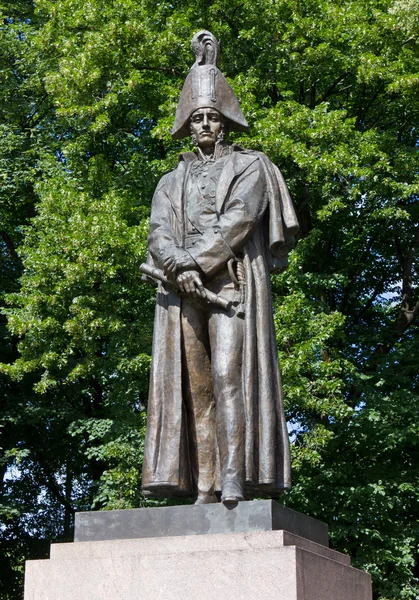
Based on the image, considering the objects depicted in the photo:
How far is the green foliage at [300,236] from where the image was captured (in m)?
18.2

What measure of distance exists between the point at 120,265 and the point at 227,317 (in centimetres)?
1118

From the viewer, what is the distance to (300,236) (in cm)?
2039

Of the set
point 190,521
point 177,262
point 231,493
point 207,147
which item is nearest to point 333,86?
point 207,147

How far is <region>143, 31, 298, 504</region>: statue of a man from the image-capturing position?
7078mm

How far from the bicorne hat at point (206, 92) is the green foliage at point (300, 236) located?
930 centimetres

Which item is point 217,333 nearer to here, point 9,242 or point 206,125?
point 206,125

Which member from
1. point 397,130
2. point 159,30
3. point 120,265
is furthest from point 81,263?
point 397,130

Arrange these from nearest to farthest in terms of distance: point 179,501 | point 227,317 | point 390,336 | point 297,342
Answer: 1. point 227,317
2. point 179,501
3. point 297,342
4. point 390,336

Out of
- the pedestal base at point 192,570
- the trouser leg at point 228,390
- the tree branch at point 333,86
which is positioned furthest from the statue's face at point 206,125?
the tree branch at point 333,86

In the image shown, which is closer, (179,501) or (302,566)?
(302,566)

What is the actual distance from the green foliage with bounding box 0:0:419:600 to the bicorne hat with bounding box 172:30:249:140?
30.5 feet

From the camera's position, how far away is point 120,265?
1831 centimetres

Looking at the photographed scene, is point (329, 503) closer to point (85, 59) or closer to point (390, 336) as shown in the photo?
point (390, 336)

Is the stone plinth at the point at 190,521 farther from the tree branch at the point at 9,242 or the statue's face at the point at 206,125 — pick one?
the tree branch at the point at 9,242
